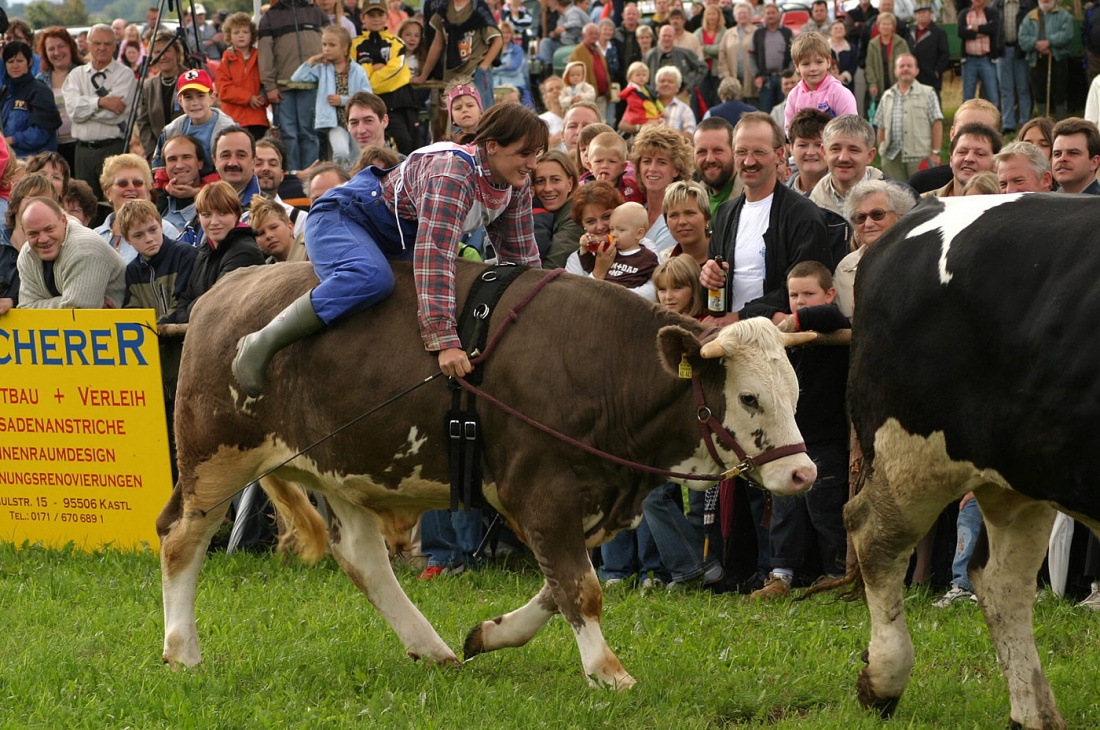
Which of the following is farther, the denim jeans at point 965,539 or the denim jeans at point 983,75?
the denim jeans at point 983,75

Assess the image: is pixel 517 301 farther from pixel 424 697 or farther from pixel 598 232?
pixel 598 232

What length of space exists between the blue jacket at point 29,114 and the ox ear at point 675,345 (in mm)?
12130

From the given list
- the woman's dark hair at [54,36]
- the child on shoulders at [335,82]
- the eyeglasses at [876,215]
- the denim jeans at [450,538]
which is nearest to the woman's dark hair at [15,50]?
the woman's dark hair at [54,36]

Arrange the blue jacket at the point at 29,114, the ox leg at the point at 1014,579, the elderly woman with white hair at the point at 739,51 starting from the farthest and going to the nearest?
the elderly woman with white hair at the point at 739,51, the blue jacket at the point at 29,114, the ox leg at the point at 1014,579

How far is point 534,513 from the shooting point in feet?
18.1

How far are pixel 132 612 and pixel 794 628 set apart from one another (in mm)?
3287

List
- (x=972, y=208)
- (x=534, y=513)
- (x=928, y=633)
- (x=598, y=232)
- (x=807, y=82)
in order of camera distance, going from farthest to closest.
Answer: (x=807, y=82) < (x=598, y=232) < (x=928, y=633) < (x=534, y=513) < (x=972, y=208)

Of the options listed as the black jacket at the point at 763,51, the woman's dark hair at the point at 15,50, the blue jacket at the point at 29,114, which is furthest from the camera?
the black jacket at the point at 763,51

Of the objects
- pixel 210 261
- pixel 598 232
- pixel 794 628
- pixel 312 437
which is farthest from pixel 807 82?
pixel 312 437

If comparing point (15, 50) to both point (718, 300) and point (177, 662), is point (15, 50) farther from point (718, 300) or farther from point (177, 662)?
point (177, 662)

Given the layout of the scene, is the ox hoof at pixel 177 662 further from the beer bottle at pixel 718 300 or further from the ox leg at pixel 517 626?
the beer bottle at pixel 718 300

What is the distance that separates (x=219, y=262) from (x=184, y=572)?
9.63 feet

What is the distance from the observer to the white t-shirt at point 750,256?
7.29m

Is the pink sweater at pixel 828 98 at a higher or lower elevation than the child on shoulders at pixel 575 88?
lower
